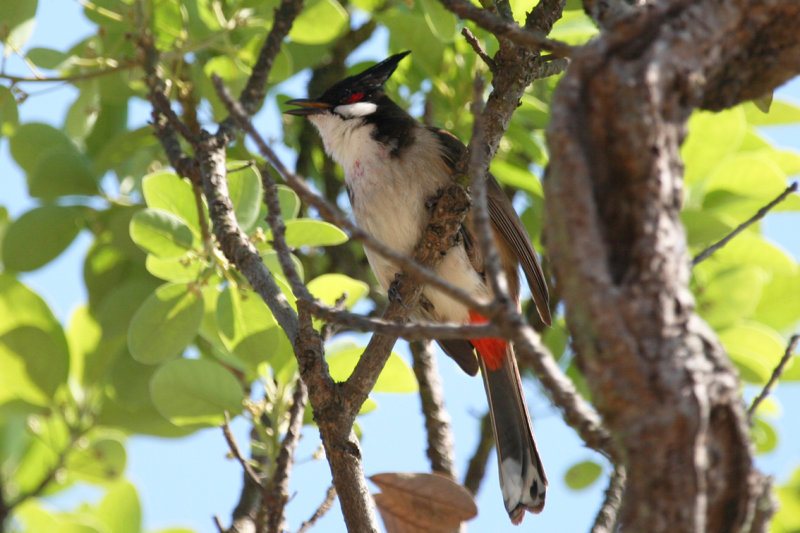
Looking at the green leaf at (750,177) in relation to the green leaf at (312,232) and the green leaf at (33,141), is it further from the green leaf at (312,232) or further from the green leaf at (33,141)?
the green leaf at (33,141)

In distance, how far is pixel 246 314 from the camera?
2438 millimetres

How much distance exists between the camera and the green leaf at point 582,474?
338cm

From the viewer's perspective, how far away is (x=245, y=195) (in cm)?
258

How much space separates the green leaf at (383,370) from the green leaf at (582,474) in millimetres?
1127

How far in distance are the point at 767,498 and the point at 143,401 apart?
87.7 inches

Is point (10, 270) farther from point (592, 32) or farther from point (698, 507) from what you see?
point (698, 507)

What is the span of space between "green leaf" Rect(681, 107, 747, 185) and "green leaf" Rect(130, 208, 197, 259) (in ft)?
5.34

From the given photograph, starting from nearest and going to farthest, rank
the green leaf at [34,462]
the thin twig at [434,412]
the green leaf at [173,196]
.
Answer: the green leaf at [173,196]
the thin twig at [434,412]
the green leaf at [34,462]

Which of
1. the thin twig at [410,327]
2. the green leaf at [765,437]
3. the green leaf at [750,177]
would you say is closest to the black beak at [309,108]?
the green leaf at [750,177]

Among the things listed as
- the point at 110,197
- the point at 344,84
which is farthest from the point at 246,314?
the point at 344,84

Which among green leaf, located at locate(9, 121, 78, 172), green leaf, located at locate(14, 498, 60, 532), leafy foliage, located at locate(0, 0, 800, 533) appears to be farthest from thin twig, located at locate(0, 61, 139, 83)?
green leaf, located at locate(14, 498, 60, 532)

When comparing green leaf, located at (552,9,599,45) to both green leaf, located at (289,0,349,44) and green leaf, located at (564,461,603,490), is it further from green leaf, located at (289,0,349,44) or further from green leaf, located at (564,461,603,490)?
green leaf, located at (564,461,603,490)

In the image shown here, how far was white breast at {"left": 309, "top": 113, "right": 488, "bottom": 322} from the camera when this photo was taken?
121 inches

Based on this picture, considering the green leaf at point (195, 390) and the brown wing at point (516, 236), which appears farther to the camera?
the brown wing at point (516, 236)
